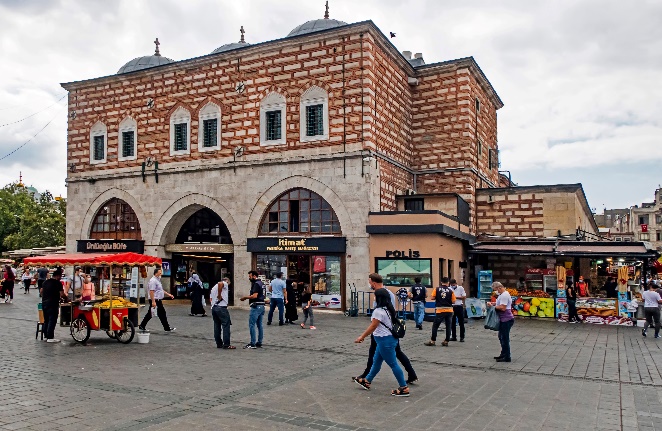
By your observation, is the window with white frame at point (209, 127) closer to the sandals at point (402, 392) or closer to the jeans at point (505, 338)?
the jeans at point (505, 338)

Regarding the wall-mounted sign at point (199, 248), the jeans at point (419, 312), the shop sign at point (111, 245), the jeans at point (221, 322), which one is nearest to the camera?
the jeans at point (221, 322)

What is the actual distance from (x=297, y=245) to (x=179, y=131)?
25.1 ft

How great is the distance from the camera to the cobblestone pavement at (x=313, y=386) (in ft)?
23.7

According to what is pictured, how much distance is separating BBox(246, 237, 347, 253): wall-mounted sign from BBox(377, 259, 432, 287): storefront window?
1.59 m

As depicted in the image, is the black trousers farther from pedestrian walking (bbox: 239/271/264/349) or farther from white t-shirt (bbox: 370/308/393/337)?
pedestrian walking (bbox: 239/271/264/349)

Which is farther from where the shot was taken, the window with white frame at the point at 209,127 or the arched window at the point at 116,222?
the arched window at the point at 116,222

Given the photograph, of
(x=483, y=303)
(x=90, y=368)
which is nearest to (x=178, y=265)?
(x=483, y=303)

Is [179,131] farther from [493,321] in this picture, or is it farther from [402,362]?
[402,362]

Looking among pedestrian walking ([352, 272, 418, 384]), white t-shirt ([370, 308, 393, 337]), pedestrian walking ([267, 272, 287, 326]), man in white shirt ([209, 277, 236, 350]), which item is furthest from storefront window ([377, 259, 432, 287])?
white t-shirt ([370, 308, 393, 337])

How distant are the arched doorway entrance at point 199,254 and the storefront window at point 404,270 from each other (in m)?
7.64

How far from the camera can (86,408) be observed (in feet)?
25.0

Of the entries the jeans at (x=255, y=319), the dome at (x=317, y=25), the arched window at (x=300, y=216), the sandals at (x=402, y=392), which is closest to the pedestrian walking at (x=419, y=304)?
the arched window at (x=300, y=216)

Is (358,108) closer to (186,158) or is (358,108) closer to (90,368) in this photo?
(186,158)

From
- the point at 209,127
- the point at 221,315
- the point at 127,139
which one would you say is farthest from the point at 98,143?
the point at 221,315
